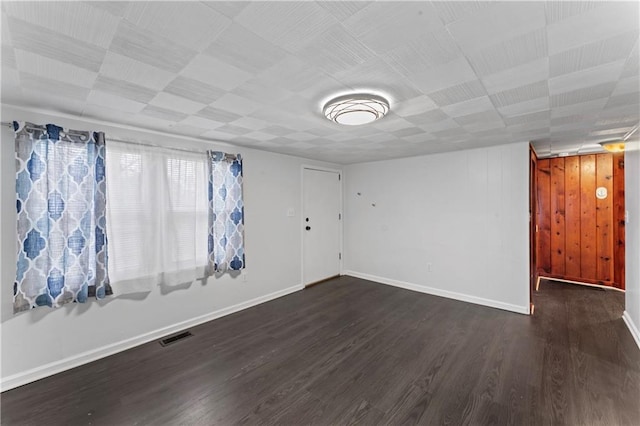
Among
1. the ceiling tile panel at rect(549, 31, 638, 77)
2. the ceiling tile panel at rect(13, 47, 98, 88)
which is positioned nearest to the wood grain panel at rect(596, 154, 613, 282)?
the ceiling tile panel at rect(549, 31, 638, 77)

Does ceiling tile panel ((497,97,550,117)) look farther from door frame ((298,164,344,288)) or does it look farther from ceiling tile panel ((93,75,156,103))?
door frame ((298,164,344,288))

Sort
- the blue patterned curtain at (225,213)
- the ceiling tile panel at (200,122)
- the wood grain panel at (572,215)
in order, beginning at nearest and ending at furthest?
the ceiling tile panel at (200,122)
the blue patterned curtain at (225,213)
the wood grain panel at (572,215)

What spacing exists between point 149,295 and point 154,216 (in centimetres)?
84

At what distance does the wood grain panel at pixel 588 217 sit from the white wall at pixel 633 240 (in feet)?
4.95

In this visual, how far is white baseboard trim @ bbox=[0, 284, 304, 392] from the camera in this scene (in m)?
2.14

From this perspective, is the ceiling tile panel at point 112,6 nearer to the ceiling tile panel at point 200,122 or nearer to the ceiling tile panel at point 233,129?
the ceiling tile panel at point 200,122

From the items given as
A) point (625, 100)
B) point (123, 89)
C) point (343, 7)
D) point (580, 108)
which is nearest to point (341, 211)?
point (580, 108)

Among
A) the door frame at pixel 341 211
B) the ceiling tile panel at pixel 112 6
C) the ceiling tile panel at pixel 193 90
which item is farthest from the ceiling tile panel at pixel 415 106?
the door frame at pixel 341 211

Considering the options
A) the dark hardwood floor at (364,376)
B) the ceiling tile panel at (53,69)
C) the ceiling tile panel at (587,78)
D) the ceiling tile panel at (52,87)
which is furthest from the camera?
the dark hardwood floor at (364,376)

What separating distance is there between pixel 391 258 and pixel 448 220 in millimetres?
1162

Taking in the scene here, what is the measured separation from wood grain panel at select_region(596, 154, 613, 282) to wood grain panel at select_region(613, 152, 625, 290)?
0.14 ft

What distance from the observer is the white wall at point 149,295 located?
2.13 metres

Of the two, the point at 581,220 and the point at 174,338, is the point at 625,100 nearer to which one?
the point at 581,220

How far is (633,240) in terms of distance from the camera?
294 cm
